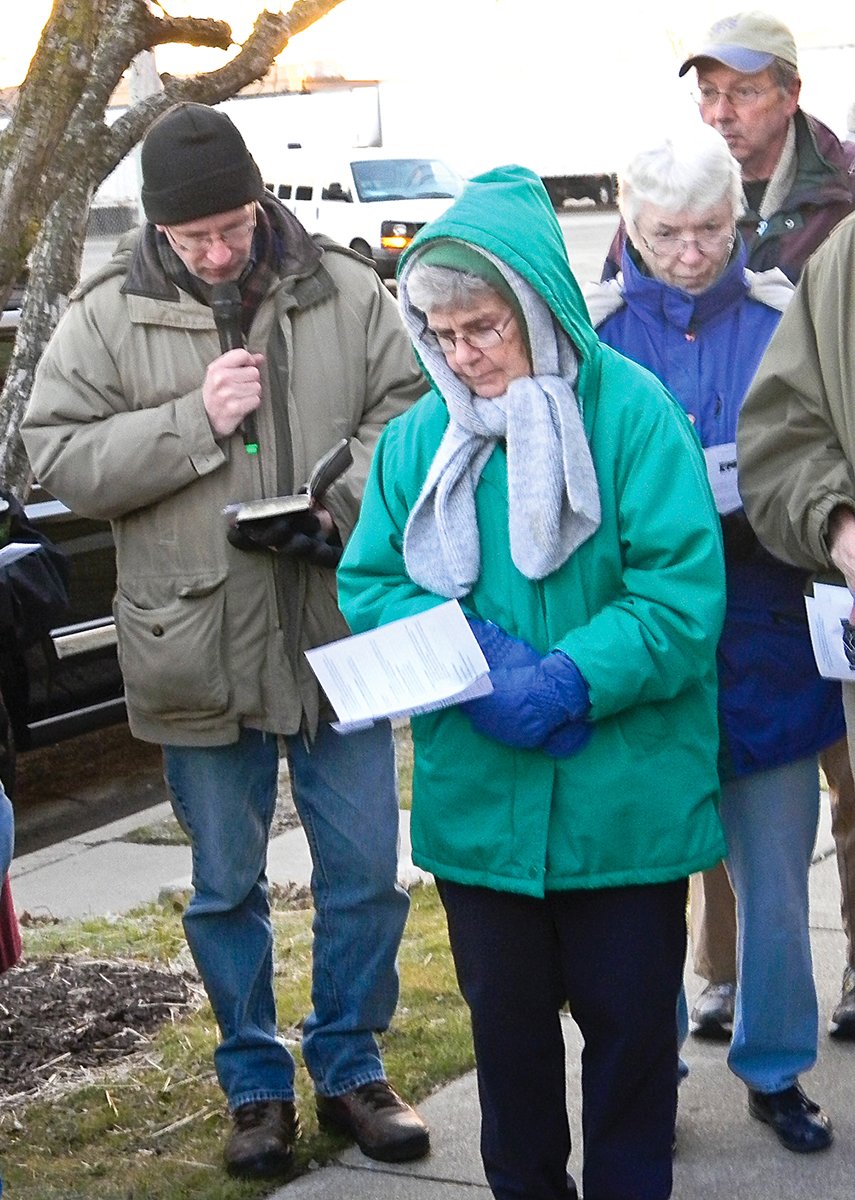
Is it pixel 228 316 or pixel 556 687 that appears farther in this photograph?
pixel 228 316

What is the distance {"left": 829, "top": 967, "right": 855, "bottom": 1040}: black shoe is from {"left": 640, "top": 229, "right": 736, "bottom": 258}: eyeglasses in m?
1.72

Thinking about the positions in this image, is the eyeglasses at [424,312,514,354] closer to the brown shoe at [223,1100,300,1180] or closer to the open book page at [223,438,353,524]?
the open book page at [223,438,353,524]

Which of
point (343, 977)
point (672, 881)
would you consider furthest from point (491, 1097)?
point (343, 977)

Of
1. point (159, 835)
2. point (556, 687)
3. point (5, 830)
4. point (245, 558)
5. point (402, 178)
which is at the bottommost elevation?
point (159, 835)

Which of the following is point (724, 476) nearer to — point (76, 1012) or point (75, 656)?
point (76, 1012)

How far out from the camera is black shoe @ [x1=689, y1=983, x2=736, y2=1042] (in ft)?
13.3

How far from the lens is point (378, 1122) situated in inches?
140

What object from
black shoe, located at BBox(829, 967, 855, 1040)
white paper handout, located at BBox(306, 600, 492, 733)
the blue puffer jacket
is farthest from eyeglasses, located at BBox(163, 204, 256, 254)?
black shoe, located at BBox(829, 967, 855, 1040)

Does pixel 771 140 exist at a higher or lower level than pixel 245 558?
higher

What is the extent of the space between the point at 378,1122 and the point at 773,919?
0.88 metres

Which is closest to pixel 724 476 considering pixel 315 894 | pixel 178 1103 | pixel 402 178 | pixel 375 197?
pixel 315 894

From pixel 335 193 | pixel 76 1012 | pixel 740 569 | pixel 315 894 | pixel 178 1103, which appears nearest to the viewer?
pixel 740 569

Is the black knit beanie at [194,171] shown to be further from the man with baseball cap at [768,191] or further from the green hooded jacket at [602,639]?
the man with baseball cap at [768,191]

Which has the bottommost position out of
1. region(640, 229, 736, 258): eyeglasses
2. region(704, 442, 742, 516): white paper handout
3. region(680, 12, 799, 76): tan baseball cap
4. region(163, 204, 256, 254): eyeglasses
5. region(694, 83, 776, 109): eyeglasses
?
region(704, 442, 742, 516): white paper handout
